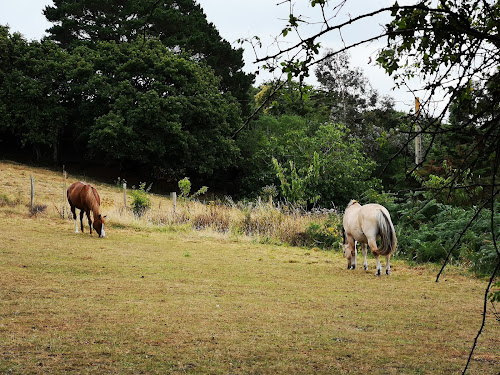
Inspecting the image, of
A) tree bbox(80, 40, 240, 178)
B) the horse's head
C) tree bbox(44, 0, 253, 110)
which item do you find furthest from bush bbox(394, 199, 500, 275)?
tree bbox(44, 0, 253, 110)

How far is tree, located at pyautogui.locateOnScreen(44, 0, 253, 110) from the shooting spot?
42281 mm

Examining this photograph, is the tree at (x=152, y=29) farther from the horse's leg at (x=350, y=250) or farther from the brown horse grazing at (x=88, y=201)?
the horse's leg at (x=350, y=250)

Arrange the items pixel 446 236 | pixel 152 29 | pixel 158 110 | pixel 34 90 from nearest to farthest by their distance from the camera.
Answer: pixel 446 236
pixel 158 110
pixel 34 90
pixel 152 29

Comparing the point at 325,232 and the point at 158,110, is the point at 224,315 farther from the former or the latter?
the point at 158,110

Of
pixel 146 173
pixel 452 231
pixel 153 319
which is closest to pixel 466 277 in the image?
pixel 452 231

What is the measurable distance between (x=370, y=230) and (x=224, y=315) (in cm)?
456

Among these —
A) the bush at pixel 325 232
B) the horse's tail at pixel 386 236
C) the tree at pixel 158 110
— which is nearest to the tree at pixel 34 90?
the tree at pixel 158 110

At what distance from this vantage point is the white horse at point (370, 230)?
10109 millimetres

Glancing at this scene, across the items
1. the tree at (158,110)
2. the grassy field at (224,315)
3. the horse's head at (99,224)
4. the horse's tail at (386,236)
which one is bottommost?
the grassy field at (224,315)

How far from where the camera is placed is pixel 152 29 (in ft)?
141

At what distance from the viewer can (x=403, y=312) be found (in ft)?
24.1

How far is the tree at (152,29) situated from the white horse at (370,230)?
32139mm

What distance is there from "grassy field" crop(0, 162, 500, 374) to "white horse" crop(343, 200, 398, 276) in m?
0.49

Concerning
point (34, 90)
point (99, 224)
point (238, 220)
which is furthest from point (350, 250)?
point (34, 90)
